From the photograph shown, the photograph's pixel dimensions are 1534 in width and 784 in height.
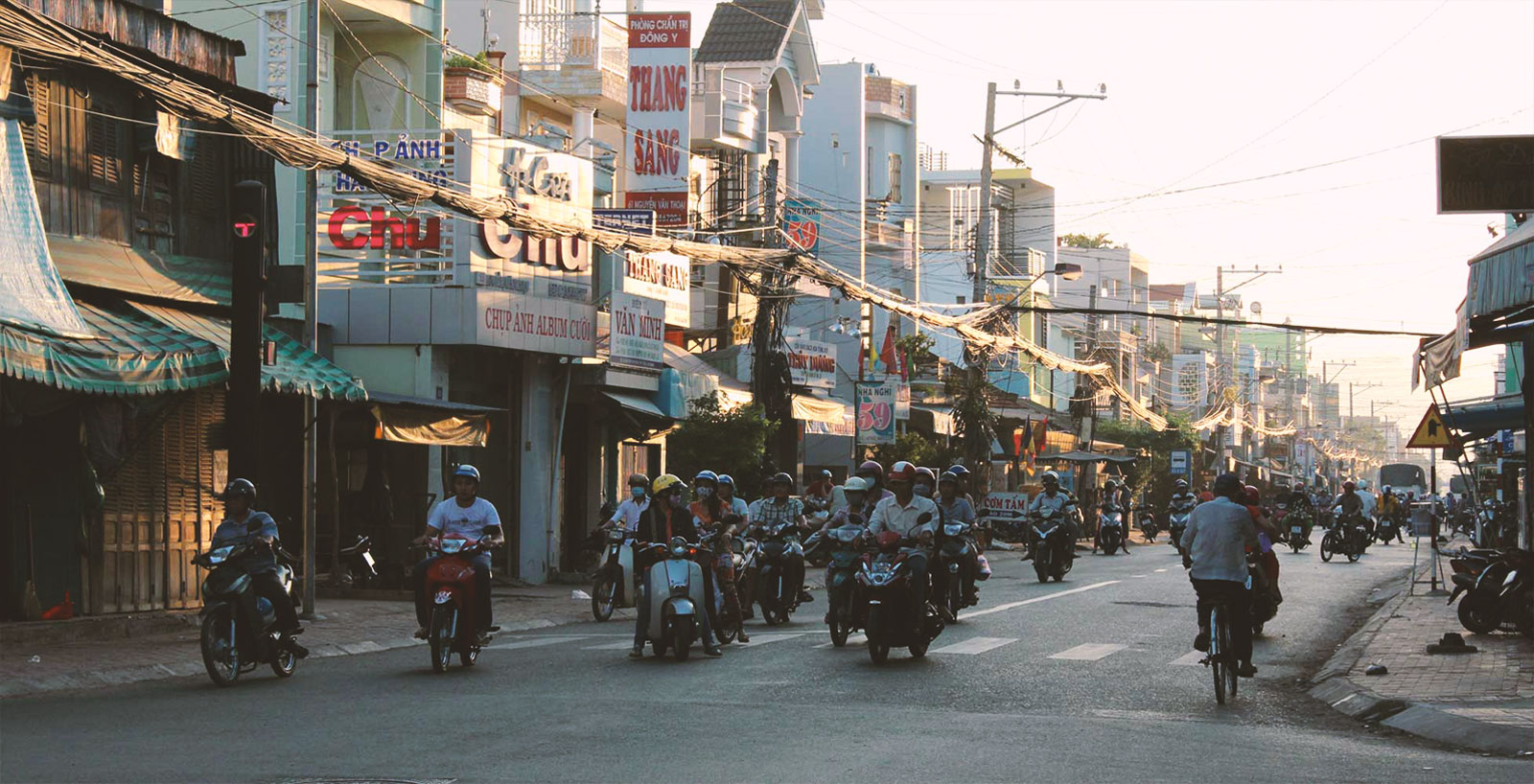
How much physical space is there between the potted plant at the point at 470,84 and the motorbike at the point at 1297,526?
2390 centimetres

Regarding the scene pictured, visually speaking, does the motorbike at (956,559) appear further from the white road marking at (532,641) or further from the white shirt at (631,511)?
the white road marking at (532,641)

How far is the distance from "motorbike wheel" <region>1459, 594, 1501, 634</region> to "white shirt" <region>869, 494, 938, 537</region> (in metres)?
6.57

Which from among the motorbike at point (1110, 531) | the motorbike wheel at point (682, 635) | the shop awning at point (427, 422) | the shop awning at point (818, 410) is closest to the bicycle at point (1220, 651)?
the motorbike wheel at point (682, 635)

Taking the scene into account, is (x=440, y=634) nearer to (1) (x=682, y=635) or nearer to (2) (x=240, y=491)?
(2) (x=240, y=491)

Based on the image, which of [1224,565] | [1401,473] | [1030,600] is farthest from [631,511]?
[1401,473]

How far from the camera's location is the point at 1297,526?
150 feet

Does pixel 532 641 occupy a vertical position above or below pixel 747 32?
below

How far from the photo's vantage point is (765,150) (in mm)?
50500

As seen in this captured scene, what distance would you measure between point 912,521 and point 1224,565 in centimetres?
351

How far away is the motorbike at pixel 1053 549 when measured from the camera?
2964cm

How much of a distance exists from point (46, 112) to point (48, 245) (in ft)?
5.12

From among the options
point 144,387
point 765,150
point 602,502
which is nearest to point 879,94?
point 765,150

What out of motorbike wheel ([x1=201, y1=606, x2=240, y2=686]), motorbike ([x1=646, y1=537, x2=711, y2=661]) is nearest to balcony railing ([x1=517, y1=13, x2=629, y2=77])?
motorbike ([x1=646, y1=537, x2=711, y2=661])

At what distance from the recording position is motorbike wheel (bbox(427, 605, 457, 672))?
1466cm
